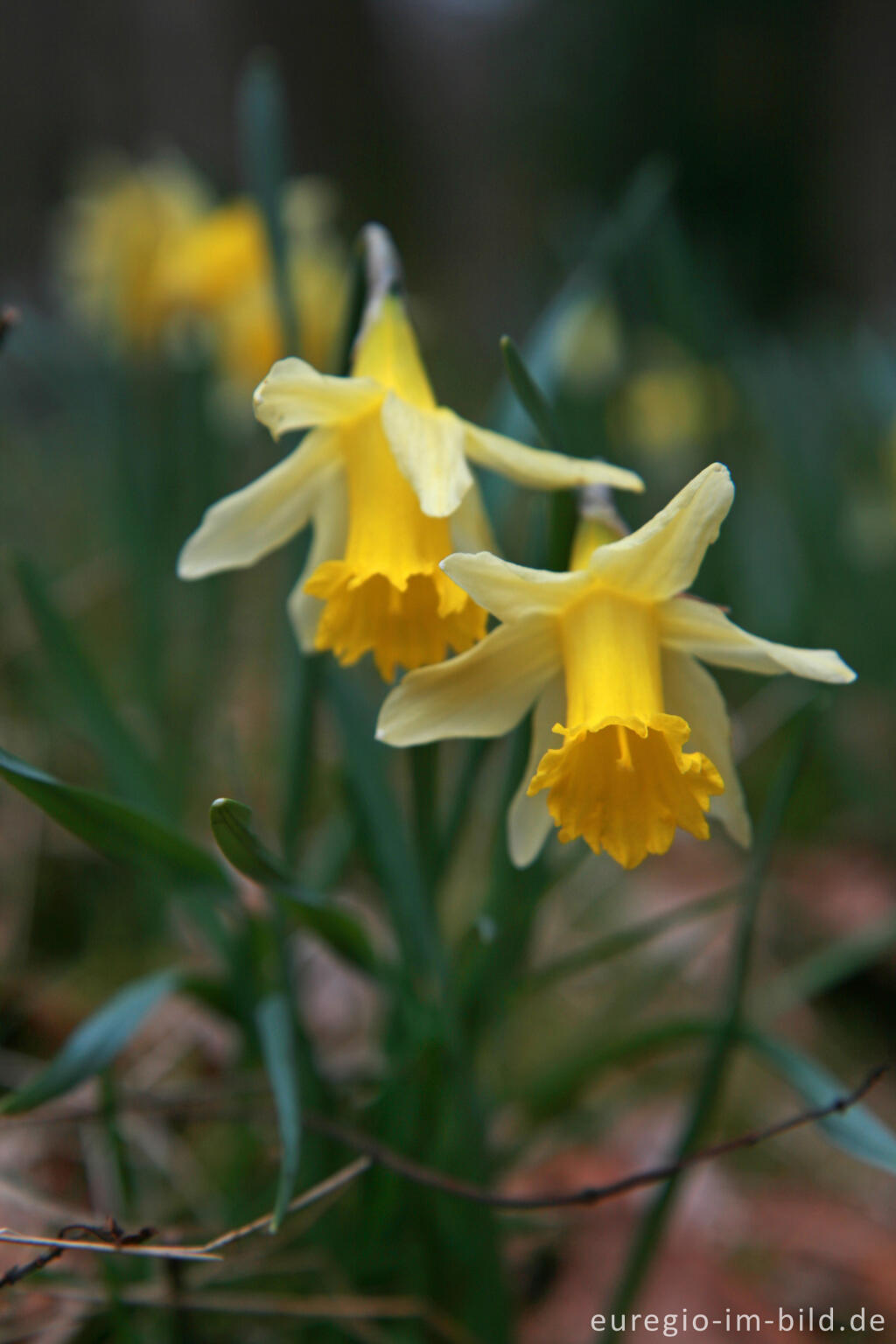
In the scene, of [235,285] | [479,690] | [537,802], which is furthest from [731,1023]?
[235,285]

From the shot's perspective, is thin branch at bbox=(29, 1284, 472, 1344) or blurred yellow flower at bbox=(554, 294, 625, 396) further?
blurred yellow flower at bbox=(554, 294, 625, 396)

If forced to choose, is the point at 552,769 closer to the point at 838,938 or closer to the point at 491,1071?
the point at 491,1071

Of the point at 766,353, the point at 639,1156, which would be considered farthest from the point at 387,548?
the point at 766,353

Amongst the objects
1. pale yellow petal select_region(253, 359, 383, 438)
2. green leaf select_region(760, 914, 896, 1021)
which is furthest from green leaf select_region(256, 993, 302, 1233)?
green leaf select_region(760, 914, 896, 1021)

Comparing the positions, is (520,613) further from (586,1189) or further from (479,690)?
(586,1189)

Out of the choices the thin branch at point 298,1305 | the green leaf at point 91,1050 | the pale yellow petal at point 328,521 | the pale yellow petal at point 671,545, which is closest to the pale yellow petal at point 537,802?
the pale yellow petal at point 671,545

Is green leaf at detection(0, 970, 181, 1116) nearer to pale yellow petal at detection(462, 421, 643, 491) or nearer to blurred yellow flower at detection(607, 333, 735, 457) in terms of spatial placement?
pale yellow petal at detection(462, 421, 643, 491)

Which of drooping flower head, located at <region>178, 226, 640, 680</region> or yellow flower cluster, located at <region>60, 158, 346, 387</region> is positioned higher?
yellow flower cluster, located at <region>60, 158, 346, 387</region>

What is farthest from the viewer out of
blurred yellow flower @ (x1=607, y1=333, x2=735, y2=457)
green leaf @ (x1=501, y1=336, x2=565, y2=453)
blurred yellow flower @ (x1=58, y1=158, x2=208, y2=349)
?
blurred yellow flower @ (x1=607, y1=333, x2=735, y2=457)
